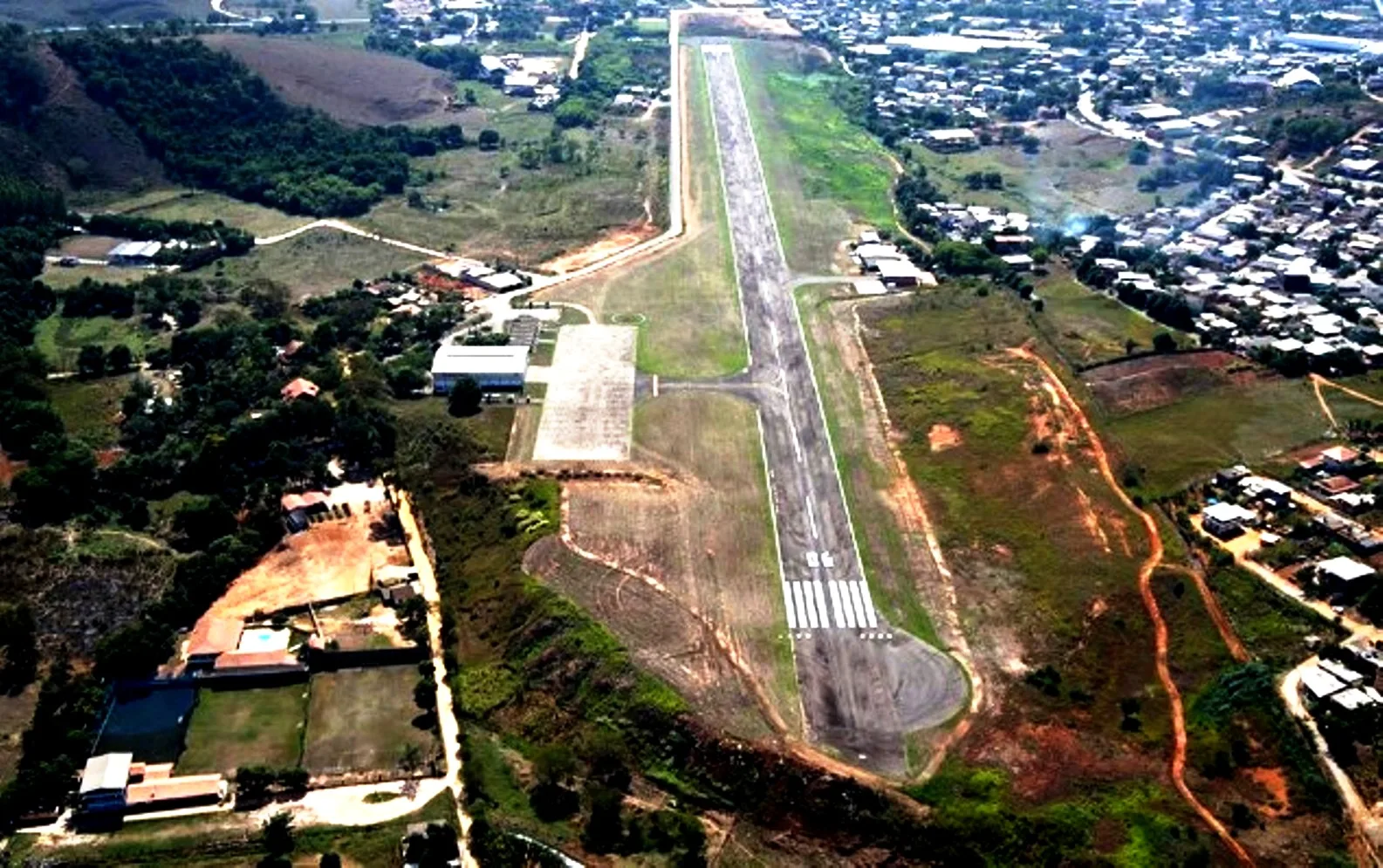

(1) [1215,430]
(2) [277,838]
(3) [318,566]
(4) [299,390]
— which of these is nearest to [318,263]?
(4) [299,390]

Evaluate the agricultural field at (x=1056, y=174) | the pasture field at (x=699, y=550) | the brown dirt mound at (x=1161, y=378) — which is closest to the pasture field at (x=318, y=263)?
the pasture field at (x=699, y=550)

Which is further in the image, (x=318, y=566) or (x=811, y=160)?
(x=811, y=160)

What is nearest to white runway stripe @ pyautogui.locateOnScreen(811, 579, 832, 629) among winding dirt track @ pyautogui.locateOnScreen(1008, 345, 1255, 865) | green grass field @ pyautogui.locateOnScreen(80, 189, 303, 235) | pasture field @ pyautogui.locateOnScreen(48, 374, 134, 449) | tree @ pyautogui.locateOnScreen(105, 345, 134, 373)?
winding dirt track @ pyautogui.locateOnScreen(1008, 345, 1255, 865)

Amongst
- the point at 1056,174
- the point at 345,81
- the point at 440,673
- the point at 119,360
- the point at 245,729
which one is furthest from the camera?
the point at 345,81

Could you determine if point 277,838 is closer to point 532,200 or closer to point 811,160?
point 532,200

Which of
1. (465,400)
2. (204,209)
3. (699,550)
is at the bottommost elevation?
(699,550)

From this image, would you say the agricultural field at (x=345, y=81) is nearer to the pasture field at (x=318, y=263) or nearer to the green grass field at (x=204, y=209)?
the green grass field at (x=204, y=209)

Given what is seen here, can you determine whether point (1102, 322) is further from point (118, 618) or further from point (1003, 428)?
point (118, 618)
